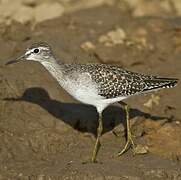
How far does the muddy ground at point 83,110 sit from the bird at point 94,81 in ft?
1.54

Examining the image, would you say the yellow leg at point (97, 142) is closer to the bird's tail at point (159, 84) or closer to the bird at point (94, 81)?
the bird at point (94, 81)

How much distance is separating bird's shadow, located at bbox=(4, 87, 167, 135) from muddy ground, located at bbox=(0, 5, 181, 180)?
17 mm

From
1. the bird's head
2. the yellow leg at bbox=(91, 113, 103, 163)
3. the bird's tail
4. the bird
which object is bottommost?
the yellow leg at bbox=(91, 113, 103, 163)

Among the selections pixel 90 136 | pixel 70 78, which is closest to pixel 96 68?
pixel 70 78

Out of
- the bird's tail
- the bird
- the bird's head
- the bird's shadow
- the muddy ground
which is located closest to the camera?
the muddy ground

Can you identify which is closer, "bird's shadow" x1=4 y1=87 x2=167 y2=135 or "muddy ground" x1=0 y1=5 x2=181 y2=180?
"muddy ground" x1=0 y1=5 x2=181 y2=180

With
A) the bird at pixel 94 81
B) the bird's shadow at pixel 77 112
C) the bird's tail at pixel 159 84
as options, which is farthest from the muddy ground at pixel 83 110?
the bird's tail at pixel 159 84

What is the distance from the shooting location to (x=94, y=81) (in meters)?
9.95

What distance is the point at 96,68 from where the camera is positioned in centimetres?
1014

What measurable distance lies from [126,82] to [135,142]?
1074 mm

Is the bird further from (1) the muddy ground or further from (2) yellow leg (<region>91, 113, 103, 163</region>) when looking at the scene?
(1) the muddy ground

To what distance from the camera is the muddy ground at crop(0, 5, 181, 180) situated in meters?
9.74

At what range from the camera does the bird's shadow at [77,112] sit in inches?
437

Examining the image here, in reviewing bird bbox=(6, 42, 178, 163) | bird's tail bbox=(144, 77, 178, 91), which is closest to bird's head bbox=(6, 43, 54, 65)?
bird bbox=(6, 42, 178, 163)
